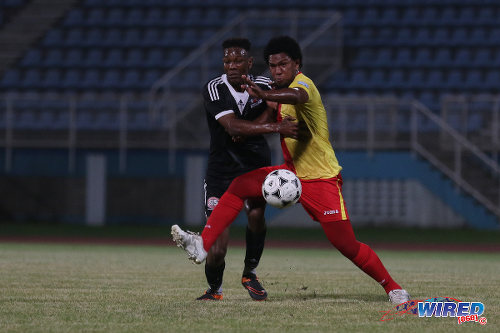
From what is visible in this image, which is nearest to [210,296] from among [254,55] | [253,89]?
[253,89]

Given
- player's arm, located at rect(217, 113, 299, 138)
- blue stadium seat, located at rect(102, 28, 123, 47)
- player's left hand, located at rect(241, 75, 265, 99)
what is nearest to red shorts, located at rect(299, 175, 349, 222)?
player's arm, located at rect(217, 113, 299, 138)

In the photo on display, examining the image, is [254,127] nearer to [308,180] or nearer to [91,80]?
[308,180]

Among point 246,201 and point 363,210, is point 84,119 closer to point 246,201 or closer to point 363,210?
point 363,210

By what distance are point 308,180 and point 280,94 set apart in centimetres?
90

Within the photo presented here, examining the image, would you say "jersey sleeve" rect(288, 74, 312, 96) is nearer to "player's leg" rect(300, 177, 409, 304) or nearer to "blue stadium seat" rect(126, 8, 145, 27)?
"player's leg" rect(300, 177, 409, 304)

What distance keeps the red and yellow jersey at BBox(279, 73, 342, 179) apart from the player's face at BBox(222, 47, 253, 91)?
47 cm

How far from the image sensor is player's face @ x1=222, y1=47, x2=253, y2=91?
24.6 feet

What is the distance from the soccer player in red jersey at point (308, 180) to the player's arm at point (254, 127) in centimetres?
21

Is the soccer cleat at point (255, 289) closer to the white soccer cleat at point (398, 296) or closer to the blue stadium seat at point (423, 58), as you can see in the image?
the white soccer cleat at point (398, 296)

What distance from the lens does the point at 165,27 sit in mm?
27172

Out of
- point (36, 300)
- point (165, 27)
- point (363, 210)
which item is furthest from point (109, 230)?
point (36, 300)

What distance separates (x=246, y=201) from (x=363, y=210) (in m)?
14.7

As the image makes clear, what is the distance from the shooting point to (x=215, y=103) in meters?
7.52

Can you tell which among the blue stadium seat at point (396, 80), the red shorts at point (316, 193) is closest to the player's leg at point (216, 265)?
the red shorts at point (316, 193)
